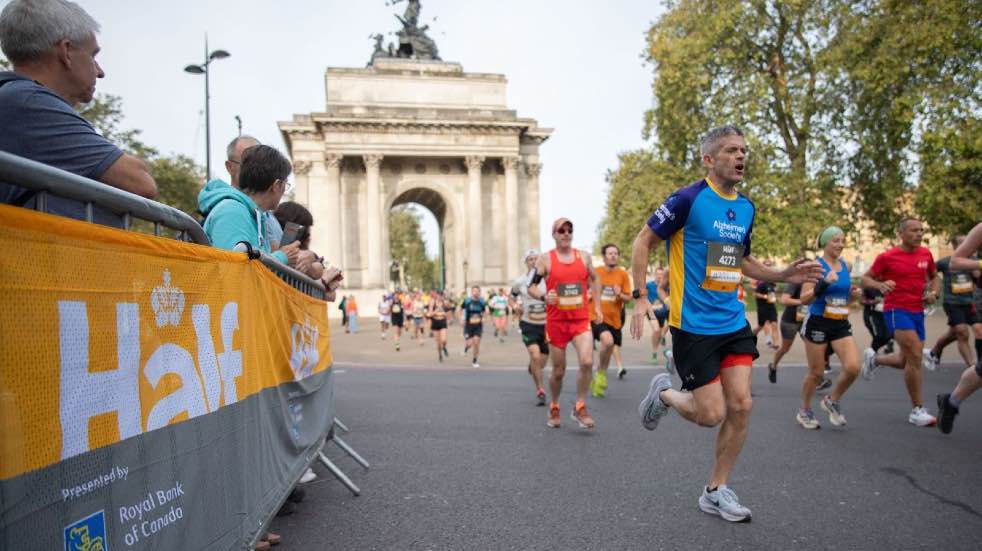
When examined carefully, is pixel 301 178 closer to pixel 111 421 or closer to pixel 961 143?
pixel 961 143

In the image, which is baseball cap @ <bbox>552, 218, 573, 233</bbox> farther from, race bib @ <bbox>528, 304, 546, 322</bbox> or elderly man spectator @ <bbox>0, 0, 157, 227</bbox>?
elderly man spectator @ <bbox>0, 0, 157, 227</bbox>

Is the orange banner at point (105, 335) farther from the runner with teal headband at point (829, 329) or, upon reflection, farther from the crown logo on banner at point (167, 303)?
the runner with teal headband at point (829, 329)

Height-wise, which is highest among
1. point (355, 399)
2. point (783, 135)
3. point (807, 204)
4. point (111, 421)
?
point (783, 135)

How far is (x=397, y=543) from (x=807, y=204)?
86.6ft

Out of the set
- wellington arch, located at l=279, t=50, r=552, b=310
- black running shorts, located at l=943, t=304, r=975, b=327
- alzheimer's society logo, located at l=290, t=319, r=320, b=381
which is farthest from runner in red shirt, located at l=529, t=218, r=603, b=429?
wellington arch, located at l=279, t=50, r=552, b=310

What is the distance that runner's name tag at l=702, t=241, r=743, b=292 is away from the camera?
4555 millimetres

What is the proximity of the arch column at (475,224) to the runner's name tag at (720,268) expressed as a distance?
3888 cm

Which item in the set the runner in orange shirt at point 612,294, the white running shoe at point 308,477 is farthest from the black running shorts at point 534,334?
the white running shoe at point 308,477

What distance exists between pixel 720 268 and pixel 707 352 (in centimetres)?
57

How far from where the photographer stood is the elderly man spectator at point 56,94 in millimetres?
2598

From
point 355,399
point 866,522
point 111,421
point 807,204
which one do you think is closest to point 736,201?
point 866,522

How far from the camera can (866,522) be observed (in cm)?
408

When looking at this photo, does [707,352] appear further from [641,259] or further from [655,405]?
[641,259]

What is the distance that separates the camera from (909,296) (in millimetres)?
7648
